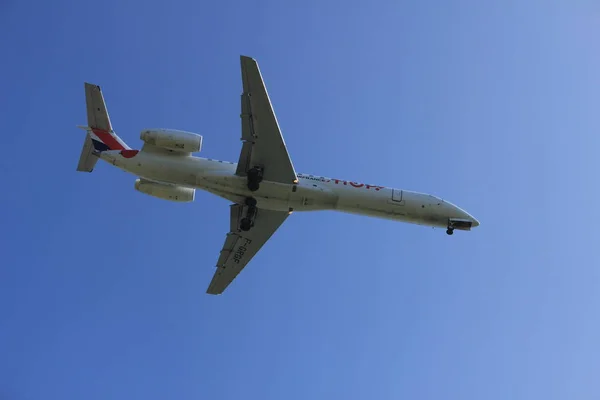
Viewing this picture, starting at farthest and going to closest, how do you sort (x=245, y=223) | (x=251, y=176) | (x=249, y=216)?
1. (x=245, y=223)
2. (x=249, y=216)
3. (x=251, y=176)

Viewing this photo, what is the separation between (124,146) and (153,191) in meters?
2.75

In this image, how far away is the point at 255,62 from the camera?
27547 millimetres

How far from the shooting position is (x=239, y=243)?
34.1 meters

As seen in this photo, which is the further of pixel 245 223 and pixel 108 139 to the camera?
pixel 245 223

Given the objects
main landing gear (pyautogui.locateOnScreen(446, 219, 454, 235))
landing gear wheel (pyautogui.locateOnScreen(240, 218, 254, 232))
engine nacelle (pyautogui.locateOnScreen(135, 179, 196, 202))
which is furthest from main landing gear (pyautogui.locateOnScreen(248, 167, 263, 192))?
main landing gear (pyautogui.locateOnScreen(446, 219, 454, 235))

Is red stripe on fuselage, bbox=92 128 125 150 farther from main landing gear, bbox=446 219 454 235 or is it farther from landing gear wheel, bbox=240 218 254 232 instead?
main landing gear, bbox=446 219 454 235

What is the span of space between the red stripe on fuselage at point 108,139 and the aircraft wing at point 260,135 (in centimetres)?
661

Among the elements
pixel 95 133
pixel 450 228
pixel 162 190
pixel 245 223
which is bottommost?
pixel 245 223

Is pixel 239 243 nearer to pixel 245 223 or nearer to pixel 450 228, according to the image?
pixel 245 223

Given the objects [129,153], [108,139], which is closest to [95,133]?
[108,139]

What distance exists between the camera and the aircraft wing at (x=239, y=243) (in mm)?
32969

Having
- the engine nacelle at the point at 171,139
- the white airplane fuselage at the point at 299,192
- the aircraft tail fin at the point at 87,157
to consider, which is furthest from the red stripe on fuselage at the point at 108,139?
the engine nacelle at the point at 171,139

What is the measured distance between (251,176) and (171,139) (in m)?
4.22

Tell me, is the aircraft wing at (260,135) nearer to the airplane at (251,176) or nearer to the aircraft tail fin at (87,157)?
the airplane at (251,176)
